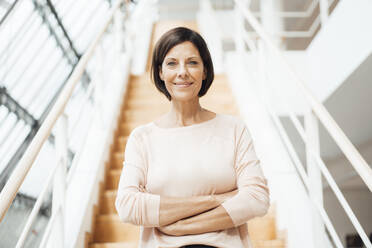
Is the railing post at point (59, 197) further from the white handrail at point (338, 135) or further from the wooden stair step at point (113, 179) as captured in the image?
the white handrail at point (338, 135)

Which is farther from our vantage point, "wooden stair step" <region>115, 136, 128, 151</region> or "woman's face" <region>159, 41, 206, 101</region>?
"wooden stair step" <region>115, 136, 128, 151</region>

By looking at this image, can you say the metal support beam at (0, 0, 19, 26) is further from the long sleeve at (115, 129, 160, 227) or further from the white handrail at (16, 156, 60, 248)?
the long sleeve at (115, 129, 160, 227)

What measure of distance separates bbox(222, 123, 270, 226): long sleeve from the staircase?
3.00 ft

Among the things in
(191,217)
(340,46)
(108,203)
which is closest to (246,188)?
(191,217)

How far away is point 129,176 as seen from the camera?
3.70 feet

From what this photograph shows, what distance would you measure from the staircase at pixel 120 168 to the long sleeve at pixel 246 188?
0.92 meters

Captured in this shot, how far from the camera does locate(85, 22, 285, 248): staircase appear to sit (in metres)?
2.10

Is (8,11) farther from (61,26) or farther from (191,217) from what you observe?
(191,217)

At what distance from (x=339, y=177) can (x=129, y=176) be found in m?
5.27

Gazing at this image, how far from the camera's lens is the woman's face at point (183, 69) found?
1119 millimetres

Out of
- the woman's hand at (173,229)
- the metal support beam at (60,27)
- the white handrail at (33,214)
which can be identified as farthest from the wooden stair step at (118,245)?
the metal support beam at (60,27)

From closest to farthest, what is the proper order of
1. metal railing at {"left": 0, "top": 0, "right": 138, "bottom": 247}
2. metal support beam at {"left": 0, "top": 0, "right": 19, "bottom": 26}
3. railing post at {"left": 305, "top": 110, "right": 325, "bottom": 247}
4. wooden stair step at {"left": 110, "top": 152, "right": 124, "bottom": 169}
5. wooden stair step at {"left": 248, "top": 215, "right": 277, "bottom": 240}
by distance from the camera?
metal railing at {"left": 0, "top": 0, "right": 138, "bottom": 247}
railing post at {"left": 305, "top": 110, "right": 325, "bottom": 247}
wooden stair step at {"left": 248, "top": 215, "right": 277, "bottom": 240}
wooden stair step at {"left": 110, "top": 152, "right": 124, "bottom": 169}
metal support beam at {"left": 0, "top": 0, "right": 19, "bottom": 26}

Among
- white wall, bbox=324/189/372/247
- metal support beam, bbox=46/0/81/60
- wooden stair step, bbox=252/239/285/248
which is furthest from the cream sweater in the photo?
white wall, bbox=324/189/372/247

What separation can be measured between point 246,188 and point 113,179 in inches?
66.4
